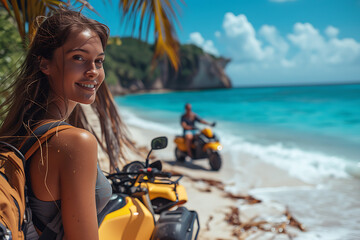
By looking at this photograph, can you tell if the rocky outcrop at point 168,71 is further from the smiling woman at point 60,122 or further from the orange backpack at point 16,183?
the orange backpack at point 16,183

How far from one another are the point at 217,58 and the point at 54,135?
113 m

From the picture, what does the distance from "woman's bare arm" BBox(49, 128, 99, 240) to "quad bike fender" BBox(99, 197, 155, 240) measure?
14.8 inches

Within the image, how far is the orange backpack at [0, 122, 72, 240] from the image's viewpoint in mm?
1064

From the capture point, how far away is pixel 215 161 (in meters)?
7.43

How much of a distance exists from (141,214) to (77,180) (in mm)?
681

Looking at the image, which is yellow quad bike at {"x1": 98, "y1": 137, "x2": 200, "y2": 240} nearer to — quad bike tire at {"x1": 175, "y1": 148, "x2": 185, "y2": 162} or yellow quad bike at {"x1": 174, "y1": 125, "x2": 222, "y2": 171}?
yellow quad bike at {"x1": 174, "y1": 125, "x2": 222, "y2": 171}

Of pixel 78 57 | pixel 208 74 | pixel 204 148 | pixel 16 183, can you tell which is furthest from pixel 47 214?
pixel 208 74

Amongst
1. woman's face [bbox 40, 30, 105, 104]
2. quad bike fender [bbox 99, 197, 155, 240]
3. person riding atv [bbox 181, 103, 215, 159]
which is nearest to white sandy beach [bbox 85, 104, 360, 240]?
person riding atv [bbox 181, 103, 215, 159]

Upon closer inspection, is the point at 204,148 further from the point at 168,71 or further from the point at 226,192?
the point at 168,71

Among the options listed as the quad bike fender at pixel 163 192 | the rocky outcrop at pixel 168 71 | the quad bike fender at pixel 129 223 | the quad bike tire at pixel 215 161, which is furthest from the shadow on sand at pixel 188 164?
the rocky outcrop at pixel 168 71

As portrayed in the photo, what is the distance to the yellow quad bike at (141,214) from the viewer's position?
1673 millimetres

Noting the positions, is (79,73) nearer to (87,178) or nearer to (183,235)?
(87,178)

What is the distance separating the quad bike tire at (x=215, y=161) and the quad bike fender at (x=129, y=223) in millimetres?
5678

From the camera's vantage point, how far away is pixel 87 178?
3.99 ft
